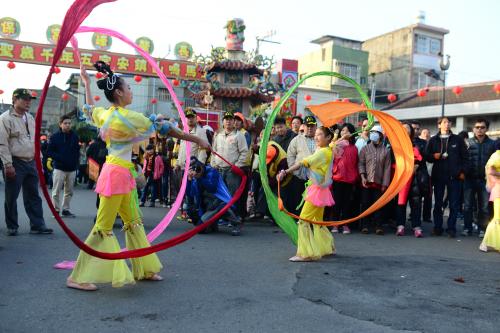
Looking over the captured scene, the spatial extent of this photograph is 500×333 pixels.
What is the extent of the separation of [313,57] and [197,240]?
35.9m

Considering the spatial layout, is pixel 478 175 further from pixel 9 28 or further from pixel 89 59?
pixel 9 28

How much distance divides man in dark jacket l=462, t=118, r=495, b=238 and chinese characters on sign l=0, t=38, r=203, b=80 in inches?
717

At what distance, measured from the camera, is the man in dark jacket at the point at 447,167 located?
322 inches

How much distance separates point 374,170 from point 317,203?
2591 millimetres

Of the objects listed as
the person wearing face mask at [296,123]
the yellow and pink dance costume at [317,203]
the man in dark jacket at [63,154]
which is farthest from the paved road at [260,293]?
the person wearing face mask at [296,123]

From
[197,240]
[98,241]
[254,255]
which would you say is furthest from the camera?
[197,240]

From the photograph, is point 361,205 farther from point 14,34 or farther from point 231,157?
point 14,34

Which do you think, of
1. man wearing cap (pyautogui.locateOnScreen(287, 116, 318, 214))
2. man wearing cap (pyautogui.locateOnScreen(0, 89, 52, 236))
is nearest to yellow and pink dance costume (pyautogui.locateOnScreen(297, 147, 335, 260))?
man wearing cap (pyautogui.locateOnScreen(287, 116, 318, 214))

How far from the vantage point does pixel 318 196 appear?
6.00 m

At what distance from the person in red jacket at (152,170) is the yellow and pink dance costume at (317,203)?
19.6ft

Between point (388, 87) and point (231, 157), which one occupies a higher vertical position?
point (388, 87)

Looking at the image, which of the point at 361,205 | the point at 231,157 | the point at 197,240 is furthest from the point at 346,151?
the point at 197,240

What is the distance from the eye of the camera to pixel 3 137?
6395mm

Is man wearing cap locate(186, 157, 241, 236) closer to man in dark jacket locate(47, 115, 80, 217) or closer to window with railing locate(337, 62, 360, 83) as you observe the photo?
man in dark jacket locate(47, 115, 80, 217)
